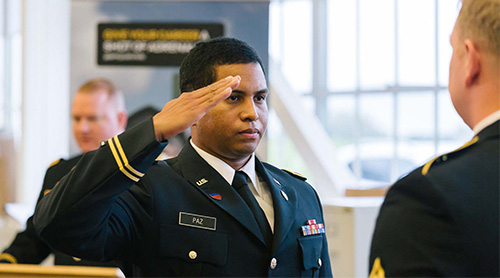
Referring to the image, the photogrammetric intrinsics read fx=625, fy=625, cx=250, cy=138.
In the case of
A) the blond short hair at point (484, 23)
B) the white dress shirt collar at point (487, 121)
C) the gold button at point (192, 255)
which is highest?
the blond short hair at point (484, 23)

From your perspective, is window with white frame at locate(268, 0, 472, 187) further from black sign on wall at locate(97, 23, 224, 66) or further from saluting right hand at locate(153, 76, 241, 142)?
saluting right hand at locate(153, 76, 241, 142)

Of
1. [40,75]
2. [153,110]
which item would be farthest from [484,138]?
[40,75]

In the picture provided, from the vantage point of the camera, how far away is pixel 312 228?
6.67 feet

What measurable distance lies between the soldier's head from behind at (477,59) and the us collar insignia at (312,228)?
0.72m

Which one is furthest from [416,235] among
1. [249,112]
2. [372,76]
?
[372,76]

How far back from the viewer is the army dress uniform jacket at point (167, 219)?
62.7 inches

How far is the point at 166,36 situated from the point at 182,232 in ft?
10.5

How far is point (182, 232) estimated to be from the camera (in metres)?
1.84

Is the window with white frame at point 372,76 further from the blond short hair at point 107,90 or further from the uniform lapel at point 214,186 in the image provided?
the uniform lapel at point 214,186

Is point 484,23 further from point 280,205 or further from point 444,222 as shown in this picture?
point 280,205

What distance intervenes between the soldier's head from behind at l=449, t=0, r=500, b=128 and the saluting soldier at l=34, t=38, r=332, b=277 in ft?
1.91

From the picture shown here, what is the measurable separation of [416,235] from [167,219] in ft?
2.64

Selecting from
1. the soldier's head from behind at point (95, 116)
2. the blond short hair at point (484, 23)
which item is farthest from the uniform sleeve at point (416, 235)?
the soldier's head from behind at point (95, 116)

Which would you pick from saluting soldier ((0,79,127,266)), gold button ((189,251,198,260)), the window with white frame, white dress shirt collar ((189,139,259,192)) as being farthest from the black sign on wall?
gold button ((189,251,198,260))
